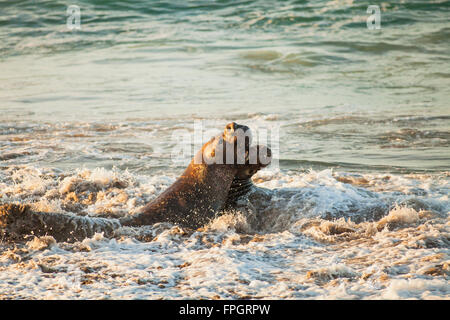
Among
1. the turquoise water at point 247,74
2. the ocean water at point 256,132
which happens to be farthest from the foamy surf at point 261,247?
the turquoise water at point 247,74

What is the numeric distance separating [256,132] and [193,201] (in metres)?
3.76

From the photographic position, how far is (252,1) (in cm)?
2267

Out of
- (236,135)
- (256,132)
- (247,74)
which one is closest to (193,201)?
(236,135)

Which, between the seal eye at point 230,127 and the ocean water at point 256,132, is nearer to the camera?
the ocean water at point 256,132

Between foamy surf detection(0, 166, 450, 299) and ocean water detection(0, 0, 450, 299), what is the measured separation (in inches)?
0.6

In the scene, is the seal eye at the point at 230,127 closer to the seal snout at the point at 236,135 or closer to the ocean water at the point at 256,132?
the seal snout at the point at 236,135

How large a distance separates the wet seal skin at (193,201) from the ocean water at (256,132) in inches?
4.5

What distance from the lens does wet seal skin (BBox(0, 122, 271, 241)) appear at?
181 inches

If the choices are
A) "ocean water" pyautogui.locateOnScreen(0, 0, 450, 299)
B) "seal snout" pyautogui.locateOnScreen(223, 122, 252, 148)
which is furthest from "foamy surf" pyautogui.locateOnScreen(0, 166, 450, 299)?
"seal snout" pyautogui.locateOnScreen(223, 122, 252, 148)

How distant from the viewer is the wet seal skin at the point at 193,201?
460cm

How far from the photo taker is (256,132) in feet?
28.1

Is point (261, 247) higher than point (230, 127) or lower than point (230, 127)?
lower

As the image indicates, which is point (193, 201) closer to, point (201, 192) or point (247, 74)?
point (201, 192)

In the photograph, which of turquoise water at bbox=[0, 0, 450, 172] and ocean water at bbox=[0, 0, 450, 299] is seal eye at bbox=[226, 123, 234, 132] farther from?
turquoise water at bbox=[0, 0, 450, 172]
